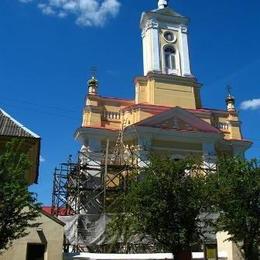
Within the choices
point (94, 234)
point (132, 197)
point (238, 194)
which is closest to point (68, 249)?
point (94, 234)

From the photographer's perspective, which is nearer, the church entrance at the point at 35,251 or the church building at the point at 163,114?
the church entrance at the point at 35,251

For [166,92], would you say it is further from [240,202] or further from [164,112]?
[240,202]

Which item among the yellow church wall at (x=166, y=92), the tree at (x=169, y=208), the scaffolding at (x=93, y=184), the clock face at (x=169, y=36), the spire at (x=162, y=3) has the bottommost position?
the tree at (x=169, y=208)

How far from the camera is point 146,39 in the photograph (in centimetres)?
4431

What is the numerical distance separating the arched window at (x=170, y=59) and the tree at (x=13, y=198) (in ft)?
86.3

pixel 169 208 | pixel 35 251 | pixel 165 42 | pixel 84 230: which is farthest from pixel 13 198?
pixel 165 42

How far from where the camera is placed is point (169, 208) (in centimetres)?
2480

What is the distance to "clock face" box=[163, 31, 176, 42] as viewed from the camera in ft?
145

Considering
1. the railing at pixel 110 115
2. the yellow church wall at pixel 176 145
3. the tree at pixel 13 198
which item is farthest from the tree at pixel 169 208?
the railing at pixel 110 115

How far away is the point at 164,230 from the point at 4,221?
9.66 meters

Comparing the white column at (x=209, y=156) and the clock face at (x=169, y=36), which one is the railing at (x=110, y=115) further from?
the clock face at (x=169, y=36)

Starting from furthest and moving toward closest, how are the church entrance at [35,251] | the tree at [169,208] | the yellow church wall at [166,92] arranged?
the yellow church wall at [166,92] → the tree at [169,208] → the church entrance at [35,251]

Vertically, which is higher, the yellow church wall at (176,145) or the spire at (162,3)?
the spire at (162,3)

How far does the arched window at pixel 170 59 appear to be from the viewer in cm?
4300
